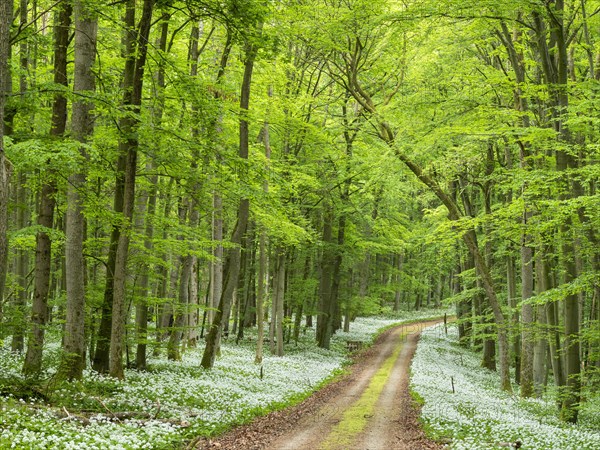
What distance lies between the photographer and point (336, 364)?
28062mm

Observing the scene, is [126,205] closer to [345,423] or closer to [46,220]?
[46,220]

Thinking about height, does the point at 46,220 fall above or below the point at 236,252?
above

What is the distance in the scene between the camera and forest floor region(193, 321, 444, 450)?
12.4m

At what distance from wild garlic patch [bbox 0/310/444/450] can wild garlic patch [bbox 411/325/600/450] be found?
490 centimetres

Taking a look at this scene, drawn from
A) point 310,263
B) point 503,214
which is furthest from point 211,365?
point 310,263

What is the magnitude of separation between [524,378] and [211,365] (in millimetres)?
13204

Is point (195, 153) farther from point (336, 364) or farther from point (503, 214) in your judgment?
point (336, 364)

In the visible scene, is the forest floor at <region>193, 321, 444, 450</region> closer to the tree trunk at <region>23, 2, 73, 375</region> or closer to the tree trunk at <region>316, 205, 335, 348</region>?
the tree trunk at <region>23, 2, 73, 375</region>

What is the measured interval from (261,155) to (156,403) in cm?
1194

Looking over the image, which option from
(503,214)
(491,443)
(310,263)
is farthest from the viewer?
(310,263)

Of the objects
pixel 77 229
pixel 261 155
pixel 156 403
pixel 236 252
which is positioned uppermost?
pixel 261 155

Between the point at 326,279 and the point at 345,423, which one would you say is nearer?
the point at 345,423

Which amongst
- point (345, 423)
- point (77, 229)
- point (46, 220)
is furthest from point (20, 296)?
point (345, 423)

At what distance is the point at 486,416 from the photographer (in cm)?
1516
